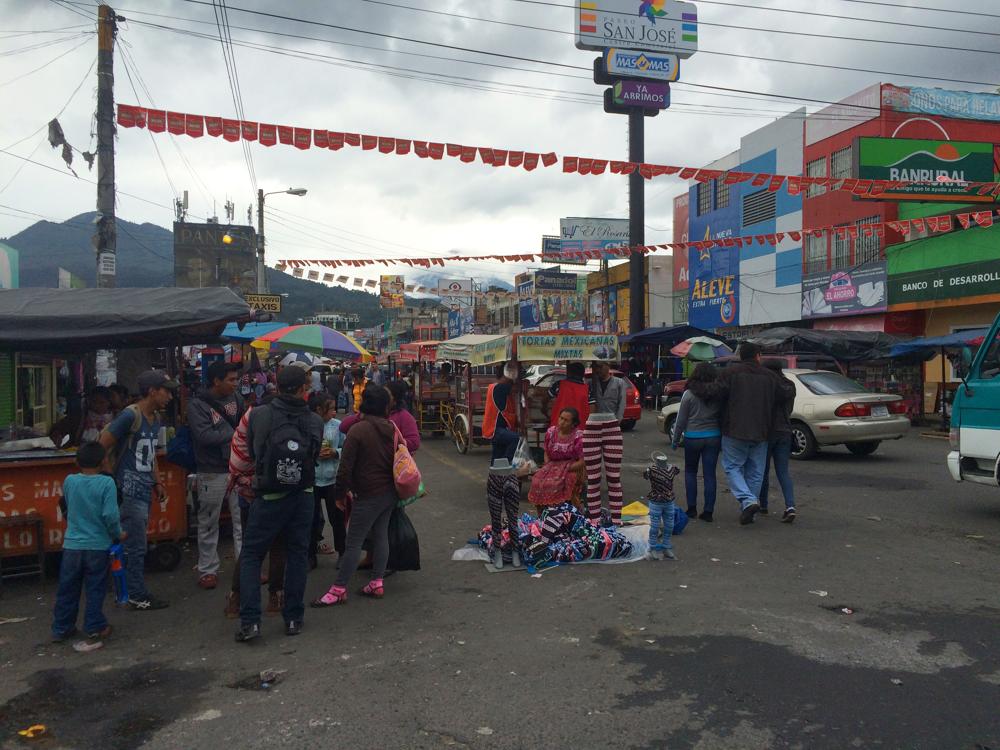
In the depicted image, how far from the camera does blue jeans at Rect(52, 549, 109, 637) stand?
15.8 feet

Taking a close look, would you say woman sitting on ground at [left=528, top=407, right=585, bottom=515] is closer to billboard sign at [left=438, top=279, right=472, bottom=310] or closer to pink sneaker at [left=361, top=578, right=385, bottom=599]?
pink sneaker at [left=361, top=578, right=385, bottom=599]

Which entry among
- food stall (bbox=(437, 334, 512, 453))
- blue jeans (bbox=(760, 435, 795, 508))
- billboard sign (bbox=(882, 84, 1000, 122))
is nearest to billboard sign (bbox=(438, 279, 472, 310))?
billboard sign (bbox=(882, 84, 1000, 122))

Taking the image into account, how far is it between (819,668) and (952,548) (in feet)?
11.7

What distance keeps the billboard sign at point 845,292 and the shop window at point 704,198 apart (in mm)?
7358

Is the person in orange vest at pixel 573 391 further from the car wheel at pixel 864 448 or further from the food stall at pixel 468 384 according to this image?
the car wheel at pixel 864 448

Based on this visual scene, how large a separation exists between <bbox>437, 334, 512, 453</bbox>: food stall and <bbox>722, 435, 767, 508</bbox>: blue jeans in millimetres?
4527

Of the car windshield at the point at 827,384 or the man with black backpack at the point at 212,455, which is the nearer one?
the man with black backpack at the point at 212,455

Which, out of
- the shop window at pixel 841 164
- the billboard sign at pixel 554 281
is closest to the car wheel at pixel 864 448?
the shop window at pixel 841 164

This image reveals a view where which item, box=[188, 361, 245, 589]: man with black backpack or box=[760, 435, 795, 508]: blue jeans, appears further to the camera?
box=[760, 435, 795, 508]: blue jeans

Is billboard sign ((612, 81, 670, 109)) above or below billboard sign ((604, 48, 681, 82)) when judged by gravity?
below

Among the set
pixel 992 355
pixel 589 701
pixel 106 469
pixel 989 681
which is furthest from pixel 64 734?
pixel 992 355

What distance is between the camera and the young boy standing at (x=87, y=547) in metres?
4.84

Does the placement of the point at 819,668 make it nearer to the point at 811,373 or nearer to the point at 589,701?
the point at 589,701

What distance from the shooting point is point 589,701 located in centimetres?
383
